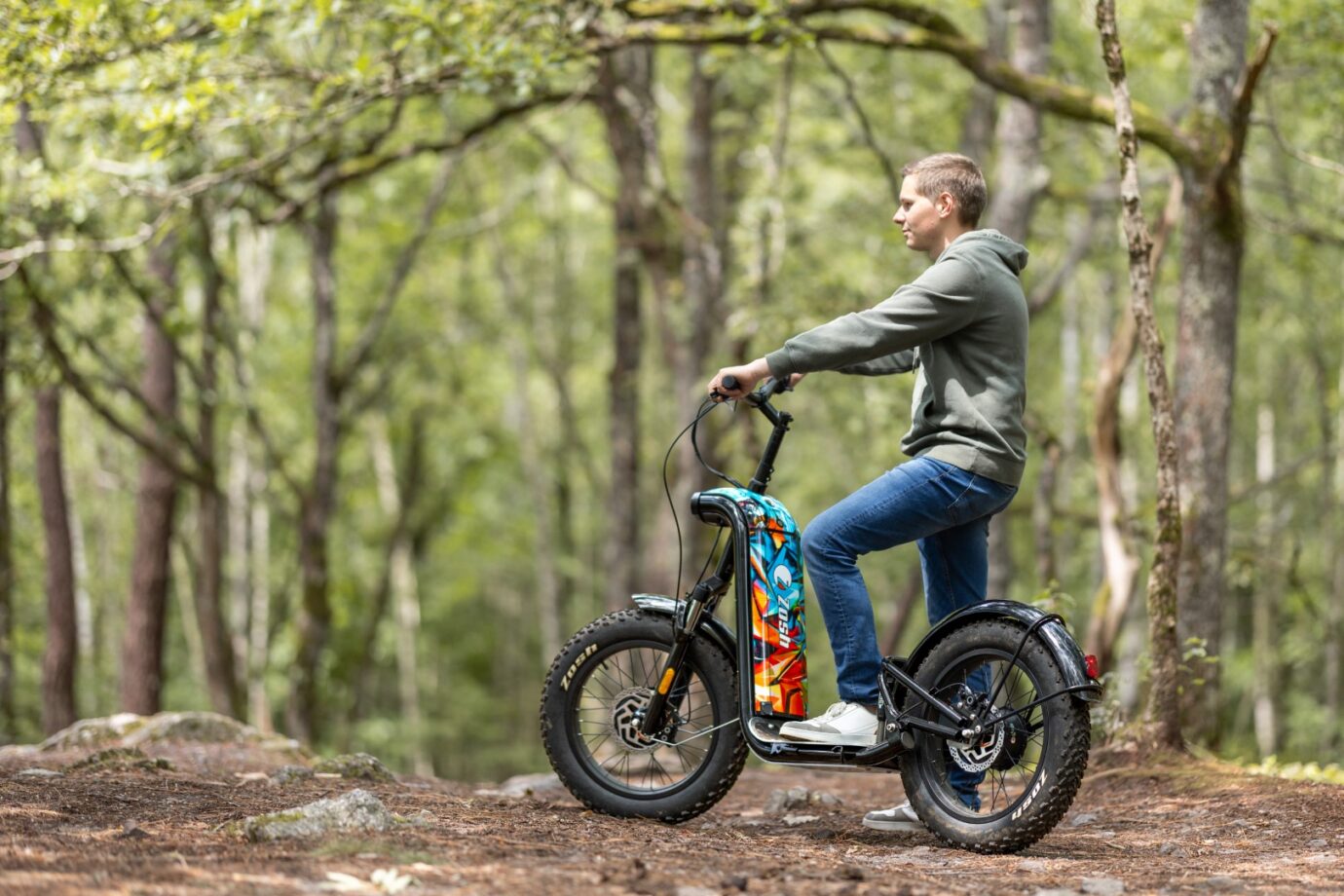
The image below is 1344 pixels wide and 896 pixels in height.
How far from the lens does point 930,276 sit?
4.56 meters

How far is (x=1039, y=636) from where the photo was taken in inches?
175

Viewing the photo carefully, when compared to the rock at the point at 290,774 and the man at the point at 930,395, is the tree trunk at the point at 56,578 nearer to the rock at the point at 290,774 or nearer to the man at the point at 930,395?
the rock at the point at 290,774

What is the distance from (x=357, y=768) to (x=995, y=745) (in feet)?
9.59

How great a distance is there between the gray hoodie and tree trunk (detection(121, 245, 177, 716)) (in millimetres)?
9993

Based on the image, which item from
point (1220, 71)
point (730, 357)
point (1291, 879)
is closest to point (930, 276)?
point (1291, 879)

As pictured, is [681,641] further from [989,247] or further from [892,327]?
[989,247]

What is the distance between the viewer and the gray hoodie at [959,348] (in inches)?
178

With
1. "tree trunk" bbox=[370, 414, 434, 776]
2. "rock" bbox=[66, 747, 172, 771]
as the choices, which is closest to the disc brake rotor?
"rock" bbox=[66, 747, 172, 771]

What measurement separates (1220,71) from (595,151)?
12982 millimetres

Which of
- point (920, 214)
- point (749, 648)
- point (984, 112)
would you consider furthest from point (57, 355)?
point (984, 112)

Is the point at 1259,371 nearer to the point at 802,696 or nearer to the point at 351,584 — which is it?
the point at 351,584

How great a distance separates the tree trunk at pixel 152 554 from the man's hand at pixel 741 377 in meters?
9.80

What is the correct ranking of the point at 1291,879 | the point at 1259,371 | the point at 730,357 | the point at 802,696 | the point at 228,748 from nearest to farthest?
the point at 1291,879 < the point at 802,696 < the point at 228,748 < the point at 730,357 < the point at 1259,371

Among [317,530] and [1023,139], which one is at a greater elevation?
[1023,139]
